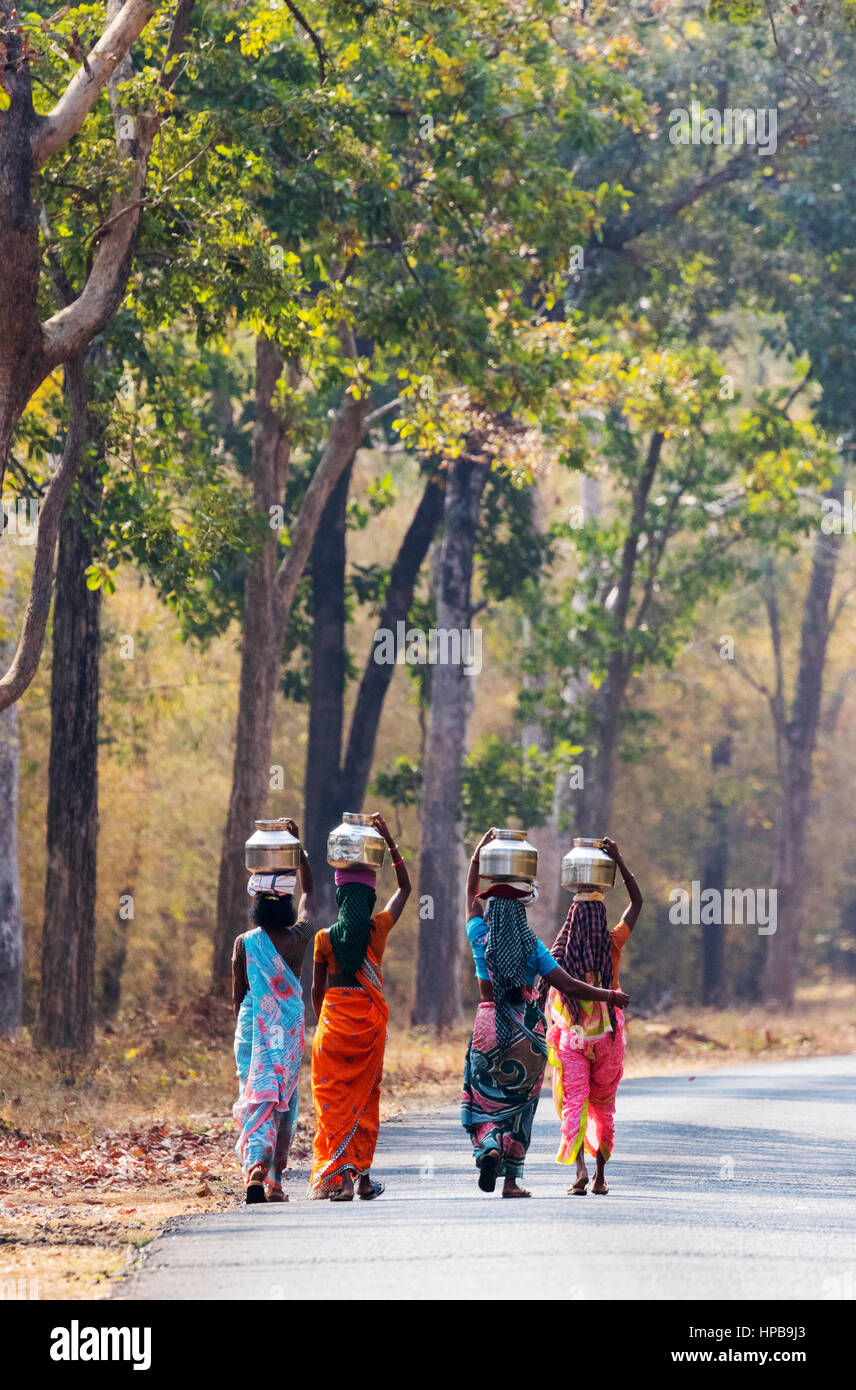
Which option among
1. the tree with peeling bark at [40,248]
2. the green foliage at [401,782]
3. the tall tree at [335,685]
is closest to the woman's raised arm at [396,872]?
the tree with peeling bark at [40,248]

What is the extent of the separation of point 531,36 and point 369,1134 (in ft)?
45.6

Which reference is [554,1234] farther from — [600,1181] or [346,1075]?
[600,1181]

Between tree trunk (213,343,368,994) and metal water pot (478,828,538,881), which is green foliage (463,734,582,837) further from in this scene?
metal water pot (478,828,538,881)

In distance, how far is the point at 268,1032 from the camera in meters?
10.6

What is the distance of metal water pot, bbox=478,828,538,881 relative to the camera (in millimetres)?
10328

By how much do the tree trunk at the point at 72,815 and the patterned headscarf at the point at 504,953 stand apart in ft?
29.5

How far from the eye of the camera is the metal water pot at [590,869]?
10.9 m

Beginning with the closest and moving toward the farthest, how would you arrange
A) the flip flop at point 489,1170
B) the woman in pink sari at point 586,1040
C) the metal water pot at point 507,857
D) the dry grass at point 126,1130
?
the dry grass at point 126,1130, the flip flop at point 489,1170, the metal water pot at point 507,857, the woman in pink sari at point 586,1040

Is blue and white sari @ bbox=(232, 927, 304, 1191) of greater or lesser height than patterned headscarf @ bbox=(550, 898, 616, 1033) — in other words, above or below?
below

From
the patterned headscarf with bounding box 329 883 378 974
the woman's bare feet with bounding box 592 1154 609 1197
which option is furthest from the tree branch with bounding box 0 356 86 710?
the woman's bare feet with bounding box 592 1154 609 1197

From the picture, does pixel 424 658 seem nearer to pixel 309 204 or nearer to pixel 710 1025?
pixel 710 1025

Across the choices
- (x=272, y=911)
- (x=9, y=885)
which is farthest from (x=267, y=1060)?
(x=9, y=885)

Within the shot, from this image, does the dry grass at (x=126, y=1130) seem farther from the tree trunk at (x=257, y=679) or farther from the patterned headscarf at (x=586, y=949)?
the patterned headscarf at (x=586, y=949)

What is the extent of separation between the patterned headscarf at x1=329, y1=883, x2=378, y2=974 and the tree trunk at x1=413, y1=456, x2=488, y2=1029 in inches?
702
